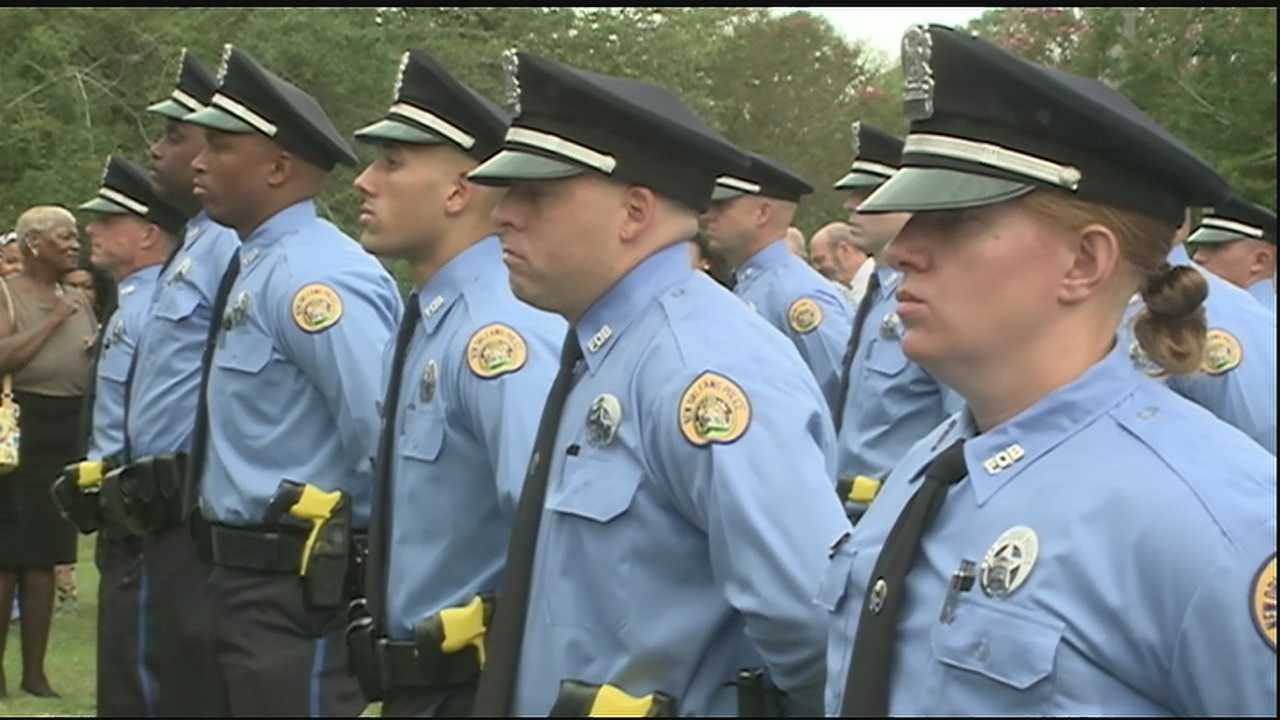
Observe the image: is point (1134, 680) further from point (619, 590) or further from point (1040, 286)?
point (619, 590)

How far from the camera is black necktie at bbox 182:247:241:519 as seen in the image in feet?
20.0

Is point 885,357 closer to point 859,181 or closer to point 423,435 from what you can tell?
point 859,181

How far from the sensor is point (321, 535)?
5.73 m

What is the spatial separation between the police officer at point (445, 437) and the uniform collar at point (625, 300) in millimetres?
543

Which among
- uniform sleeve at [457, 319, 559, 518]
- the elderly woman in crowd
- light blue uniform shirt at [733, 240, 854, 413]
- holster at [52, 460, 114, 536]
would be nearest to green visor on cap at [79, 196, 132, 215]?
the elderly woman in crowd

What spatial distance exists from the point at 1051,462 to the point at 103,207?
6292 millimetres

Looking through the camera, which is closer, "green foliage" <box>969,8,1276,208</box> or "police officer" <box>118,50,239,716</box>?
"police officer" <box>118,50,239,716</box>

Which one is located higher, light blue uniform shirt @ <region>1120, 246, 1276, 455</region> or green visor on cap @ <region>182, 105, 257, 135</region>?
green visor on cap @ <region>182, 105, 257, 135</region>

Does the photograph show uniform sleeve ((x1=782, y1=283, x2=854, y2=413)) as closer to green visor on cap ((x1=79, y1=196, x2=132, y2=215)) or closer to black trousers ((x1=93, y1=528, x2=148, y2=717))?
green visor on cap ((x1=79, y1=196, x2=132, y2=215))

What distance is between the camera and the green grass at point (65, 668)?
880 centimetres

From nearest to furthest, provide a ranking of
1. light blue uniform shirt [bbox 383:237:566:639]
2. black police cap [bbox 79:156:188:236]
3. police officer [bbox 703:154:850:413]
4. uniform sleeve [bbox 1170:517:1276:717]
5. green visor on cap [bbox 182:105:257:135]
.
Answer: uniform sleeve [bbox 1170:517:1276:717] < light blue uniform shirt [bbox 383:237:566:639] < green visor on cap [bbox 182:105:257:135] < black police cap [bbox 79:156:188:236] < police officer [bbox 703:154:850:413]

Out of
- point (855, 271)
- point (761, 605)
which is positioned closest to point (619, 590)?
point (761, 605)

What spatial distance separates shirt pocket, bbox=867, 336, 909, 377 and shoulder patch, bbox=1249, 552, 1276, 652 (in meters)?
5.44

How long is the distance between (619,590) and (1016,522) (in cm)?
94
